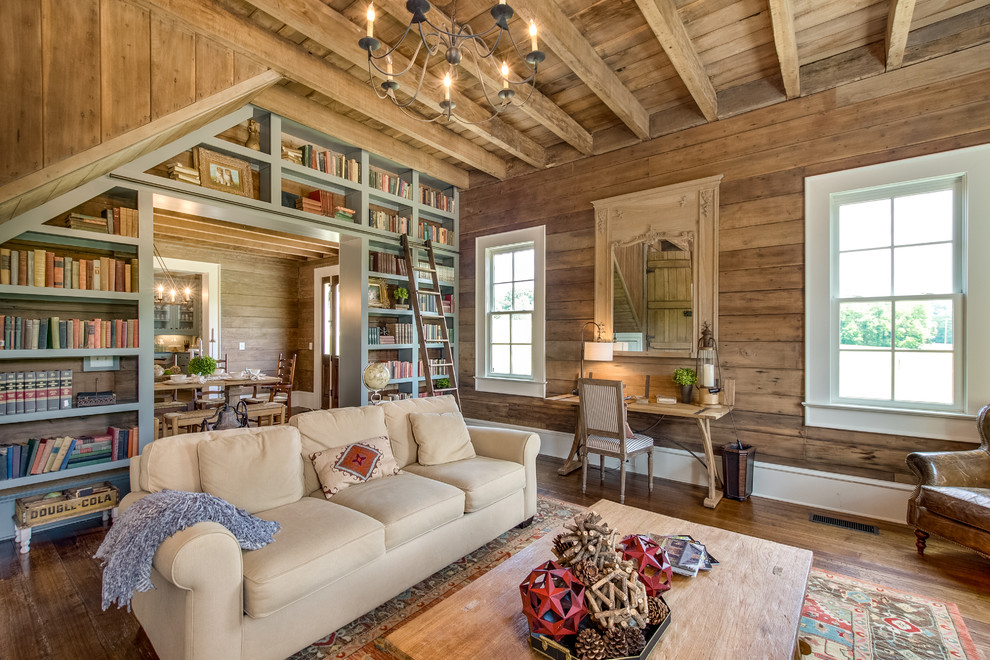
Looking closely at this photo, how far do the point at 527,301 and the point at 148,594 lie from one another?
4.04 meters

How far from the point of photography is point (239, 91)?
10.8 ft

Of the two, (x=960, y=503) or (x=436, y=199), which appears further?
(x=436, y=199)

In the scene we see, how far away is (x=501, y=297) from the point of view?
5.44m

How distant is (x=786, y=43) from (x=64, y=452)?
5.38 metres

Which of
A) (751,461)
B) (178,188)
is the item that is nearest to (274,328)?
(178,188)

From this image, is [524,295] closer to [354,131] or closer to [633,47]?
[354,131]

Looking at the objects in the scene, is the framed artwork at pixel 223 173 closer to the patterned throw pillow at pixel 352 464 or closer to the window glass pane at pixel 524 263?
the patterned throw pillow at pixel 352 464

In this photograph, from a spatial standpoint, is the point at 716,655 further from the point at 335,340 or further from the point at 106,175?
the point at 335,340

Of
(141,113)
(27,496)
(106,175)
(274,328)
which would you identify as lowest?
(27,496)

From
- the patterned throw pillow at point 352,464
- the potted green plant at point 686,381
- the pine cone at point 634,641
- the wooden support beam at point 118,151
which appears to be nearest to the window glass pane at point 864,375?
the potted green plant at point 686,381

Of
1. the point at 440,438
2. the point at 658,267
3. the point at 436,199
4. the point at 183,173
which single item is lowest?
the point at 440,438

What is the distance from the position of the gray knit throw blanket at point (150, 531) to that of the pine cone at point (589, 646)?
1.26 meters

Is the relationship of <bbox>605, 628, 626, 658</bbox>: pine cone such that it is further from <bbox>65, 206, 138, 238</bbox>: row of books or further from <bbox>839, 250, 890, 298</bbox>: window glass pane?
<bbox>65, 206, 138, 238</bbox>: row of books

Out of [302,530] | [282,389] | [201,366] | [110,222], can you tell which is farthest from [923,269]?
[282,389]
